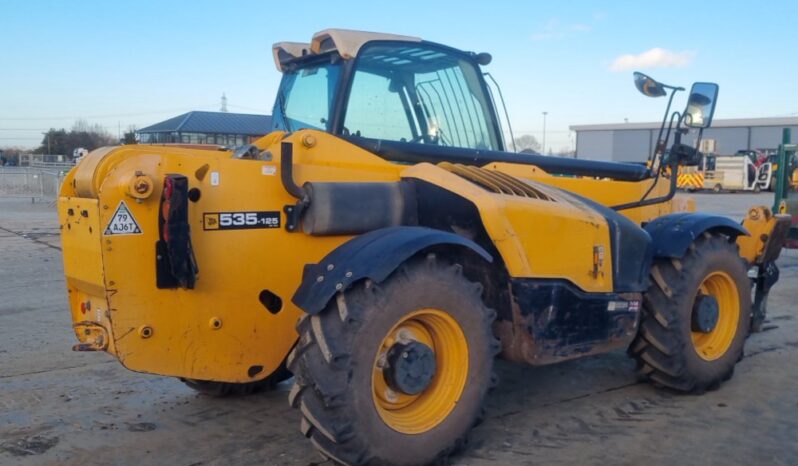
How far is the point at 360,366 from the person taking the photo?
3.55 meters

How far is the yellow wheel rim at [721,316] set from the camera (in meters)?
5.52

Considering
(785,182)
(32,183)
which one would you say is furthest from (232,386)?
(32,183)

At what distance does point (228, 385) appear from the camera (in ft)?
16.5

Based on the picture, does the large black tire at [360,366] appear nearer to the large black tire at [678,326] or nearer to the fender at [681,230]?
the large black tire at [678,326]

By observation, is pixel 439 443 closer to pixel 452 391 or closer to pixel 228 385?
pixel 452 391

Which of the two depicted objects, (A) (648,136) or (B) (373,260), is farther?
(A) (648,136)

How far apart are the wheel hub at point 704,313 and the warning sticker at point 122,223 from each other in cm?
386

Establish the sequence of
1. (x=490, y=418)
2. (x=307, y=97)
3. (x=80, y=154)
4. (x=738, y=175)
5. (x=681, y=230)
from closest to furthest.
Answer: (x=490, y=418) → (x=307, y=97) → (x=681, y=230) → (x=80, y=154) → (x=738, y=175)

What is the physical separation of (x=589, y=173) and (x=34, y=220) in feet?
55.0

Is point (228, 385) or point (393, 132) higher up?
point (393, 132)

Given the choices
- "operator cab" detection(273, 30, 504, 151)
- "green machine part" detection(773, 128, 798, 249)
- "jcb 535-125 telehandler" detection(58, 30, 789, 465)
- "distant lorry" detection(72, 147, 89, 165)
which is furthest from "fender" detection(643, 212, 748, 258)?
"green machine part" detection(773, 128, 798, 249)

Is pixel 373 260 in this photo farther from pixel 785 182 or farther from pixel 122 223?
pixel 785 182

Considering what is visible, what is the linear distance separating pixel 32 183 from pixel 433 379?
94.0ft

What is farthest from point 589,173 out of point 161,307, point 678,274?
point 161,307
